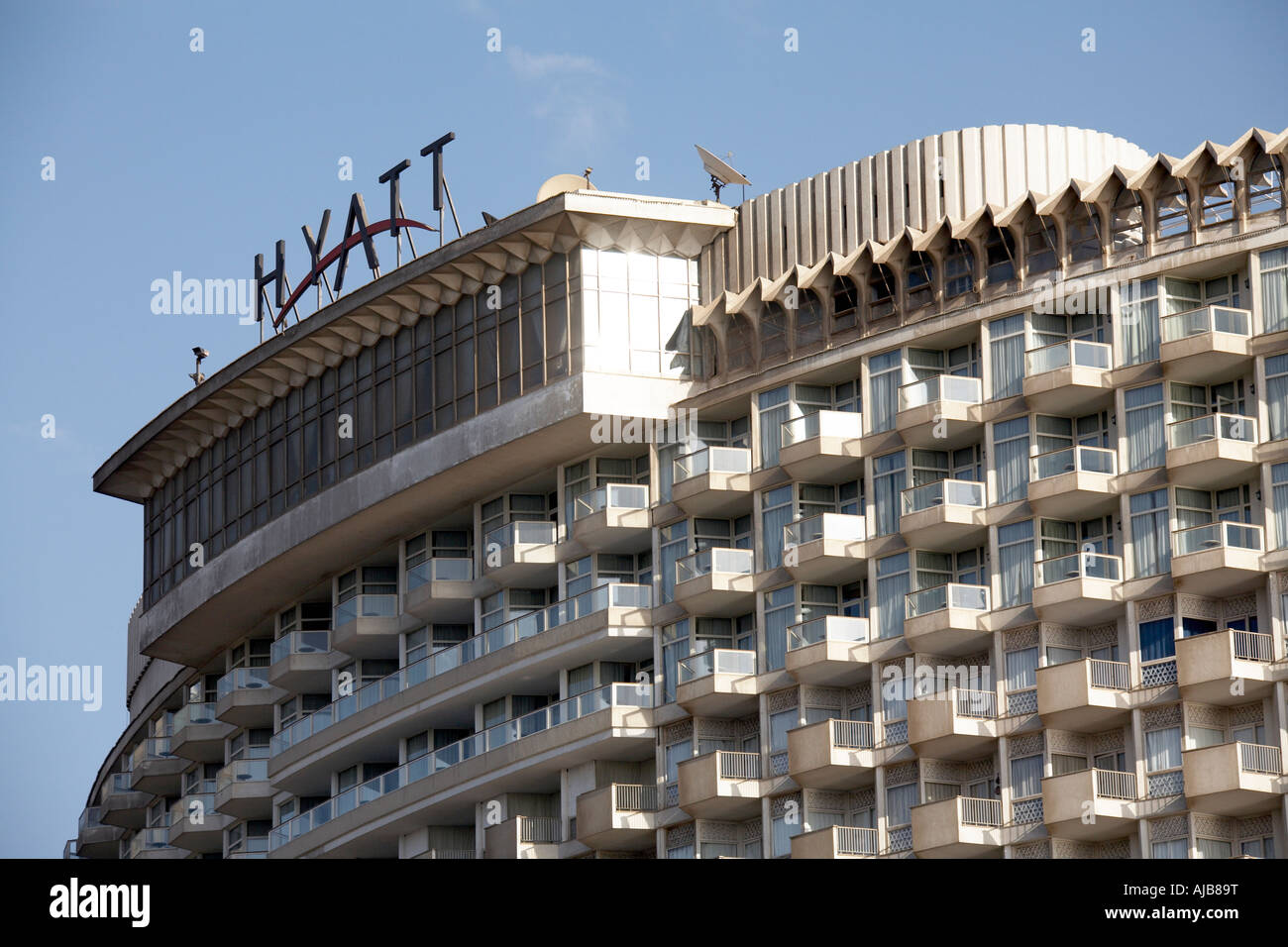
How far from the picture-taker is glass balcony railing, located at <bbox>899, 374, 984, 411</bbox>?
81375 millimetres

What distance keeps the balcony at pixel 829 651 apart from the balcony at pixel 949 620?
189 centimetres

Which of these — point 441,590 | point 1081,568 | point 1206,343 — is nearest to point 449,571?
point 441,590

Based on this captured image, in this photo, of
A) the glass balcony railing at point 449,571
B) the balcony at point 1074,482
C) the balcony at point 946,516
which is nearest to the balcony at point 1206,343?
the balcony at point 1074,482

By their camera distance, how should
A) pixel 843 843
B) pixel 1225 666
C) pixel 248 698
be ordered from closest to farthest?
pixel 1225 666, pixel 843 843, pixel 248 698

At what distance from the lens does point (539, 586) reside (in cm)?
9194

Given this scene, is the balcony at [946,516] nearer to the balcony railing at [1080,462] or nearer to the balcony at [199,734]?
the balcony railing at [1080,462]

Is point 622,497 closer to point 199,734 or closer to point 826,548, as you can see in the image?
point 826,548

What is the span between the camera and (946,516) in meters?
79.8

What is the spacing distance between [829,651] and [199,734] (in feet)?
131

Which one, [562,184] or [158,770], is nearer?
[562,184]

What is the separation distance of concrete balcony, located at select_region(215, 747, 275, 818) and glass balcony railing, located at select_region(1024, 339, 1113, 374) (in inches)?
1588

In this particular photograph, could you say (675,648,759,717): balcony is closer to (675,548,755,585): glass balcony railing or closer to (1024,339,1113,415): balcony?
(675,548,755,585): glass balcony railing

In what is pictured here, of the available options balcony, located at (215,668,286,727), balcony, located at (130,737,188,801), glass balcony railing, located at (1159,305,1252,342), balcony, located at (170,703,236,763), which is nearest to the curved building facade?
glass balcony railing, located at (1159,305,1252,342)
